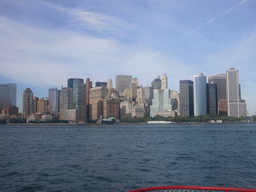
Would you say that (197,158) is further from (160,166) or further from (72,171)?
(72,171)

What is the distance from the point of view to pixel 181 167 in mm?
35031

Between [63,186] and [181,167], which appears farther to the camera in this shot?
[181,167]

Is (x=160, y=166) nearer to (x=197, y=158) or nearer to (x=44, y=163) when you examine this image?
(x=197, y=158)

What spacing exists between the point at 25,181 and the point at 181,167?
1850cm

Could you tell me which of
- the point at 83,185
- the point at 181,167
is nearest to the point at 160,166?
the point at 181,167

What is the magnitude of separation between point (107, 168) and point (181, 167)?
9326 millimetres

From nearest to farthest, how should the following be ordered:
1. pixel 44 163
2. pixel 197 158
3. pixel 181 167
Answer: pixel 181 167, pixel 44 163, pixel 197 158

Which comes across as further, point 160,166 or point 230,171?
point 160,166

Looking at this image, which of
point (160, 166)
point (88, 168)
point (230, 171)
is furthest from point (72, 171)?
point (230, 171)

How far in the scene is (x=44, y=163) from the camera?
1527 inches

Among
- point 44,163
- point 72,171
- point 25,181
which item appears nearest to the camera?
point 25,181

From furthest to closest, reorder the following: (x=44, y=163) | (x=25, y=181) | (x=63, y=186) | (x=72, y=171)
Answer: (x=44, y=163)
(x=72, y=171)
(x=25, y=181)
(x=63, y=186)

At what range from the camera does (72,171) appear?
32.8 m

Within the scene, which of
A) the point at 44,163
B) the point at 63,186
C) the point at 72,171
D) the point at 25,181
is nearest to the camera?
the point at 63,186
